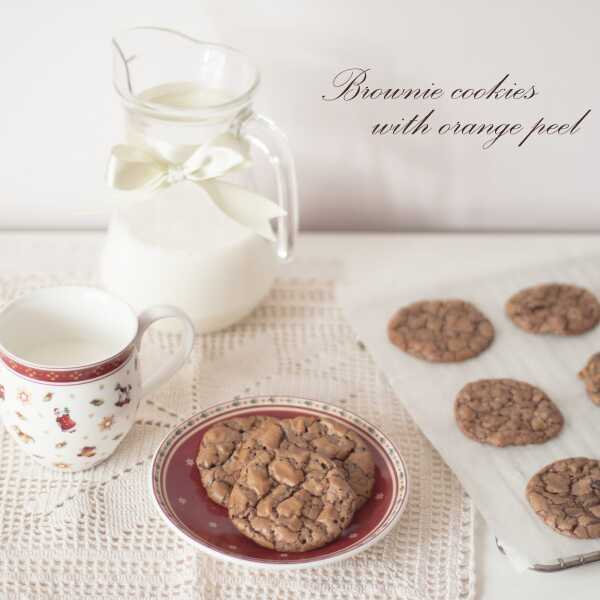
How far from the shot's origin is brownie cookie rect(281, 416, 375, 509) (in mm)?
858

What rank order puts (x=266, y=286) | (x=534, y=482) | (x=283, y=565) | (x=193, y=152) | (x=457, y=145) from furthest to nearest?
(x=457, y=145) → (x=266, y=286) → (x=193, y=152) → (x=534, y=482) → (x=283, y=565)

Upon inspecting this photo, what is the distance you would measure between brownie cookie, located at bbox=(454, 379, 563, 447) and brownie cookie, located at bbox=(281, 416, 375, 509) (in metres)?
0.13

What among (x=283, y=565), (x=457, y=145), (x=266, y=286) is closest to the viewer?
(x=283, y=565)

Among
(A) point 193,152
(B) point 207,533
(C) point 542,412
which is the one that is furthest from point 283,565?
(A) point 193,152

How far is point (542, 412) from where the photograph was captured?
97 cm

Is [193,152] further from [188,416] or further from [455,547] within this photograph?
[455,547]

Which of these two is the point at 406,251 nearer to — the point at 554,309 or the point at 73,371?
the point at 554,309

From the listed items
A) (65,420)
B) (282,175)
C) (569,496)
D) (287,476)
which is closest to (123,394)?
(65,420)

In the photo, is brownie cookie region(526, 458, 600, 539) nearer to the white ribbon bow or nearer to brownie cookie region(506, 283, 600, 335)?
brownie cookie region(506, 283, 600, 335)

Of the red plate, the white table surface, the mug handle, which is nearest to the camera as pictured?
the red plate

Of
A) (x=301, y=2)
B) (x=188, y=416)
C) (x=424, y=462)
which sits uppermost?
(x=301, y=2)

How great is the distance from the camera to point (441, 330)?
42.5 inches

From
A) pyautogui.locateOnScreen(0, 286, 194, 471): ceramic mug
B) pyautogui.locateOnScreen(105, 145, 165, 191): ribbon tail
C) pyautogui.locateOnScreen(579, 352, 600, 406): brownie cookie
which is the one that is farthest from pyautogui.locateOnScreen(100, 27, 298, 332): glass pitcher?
pyautogui.locateOnScreen(579, 352, 600, 406): brownie cookie

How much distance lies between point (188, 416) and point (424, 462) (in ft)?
0.85
